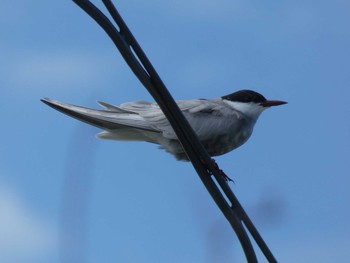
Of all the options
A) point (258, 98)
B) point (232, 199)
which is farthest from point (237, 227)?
point (258, 98)

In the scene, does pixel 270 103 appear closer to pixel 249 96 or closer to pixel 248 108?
pixel 249 96

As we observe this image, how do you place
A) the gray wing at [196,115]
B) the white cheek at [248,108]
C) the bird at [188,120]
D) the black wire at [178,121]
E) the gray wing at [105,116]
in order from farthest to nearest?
the white cheek at [248,108]
the gray wing at [196,115]
the bird at [188,120]
the gray wing at [105,116]
the black wire at [178,121]

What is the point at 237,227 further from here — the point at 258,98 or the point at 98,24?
the point at 258,98

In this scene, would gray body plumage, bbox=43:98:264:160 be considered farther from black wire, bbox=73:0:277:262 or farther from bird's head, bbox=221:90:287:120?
black wire, bbox=73:0:277:262

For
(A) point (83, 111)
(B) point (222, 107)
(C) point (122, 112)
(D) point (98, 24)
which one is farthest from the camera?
(B) point (222, 107)

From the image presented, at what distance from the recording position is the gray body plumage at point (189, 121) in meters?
5.55

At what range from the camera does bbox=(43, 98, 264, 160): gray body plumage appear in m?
5.55

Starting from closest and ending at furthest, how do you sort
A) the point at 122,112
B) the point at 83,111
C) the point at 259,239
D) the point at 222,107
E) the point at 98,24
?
the point at 98,24, the point at 259,239, the point at 83,111, the point at 122,112, the point at 222,107

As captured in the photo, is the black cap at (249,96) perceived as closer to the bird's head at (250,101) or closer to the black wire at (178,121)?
the bird's head at (250,101)

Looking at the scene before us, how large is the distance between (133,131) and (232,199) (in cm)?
239

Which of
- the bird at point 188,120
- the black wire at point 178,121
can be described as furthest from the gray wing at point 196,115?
the black wire at point 178,121

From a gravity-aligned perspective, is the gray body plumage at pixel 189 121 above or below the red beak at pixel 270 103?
below

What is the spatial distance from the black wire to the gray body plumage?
185cm

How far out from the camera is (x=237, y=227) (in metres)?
3.46
